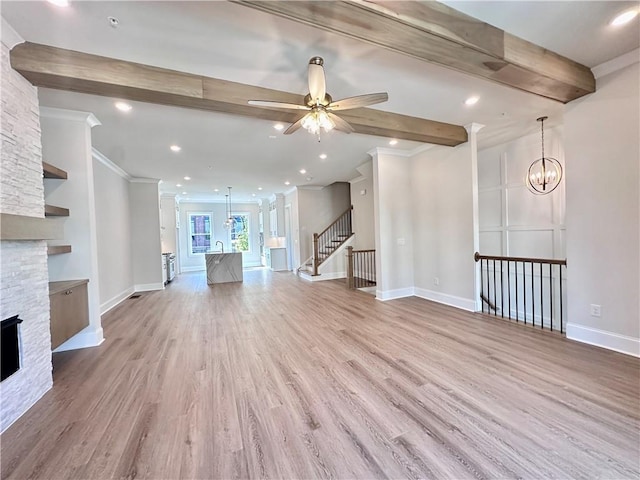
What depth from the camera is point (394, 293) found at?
17.9 ft

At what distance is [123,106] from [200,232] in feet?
30.2

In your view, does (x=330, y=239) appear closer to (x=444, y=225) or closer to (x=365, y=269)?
(x=365, y=269)

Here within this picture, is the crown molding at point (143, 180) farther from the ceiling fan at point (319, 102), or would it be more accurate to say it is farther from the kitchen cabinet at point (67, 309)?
the ceiling fan at point (319, 102)

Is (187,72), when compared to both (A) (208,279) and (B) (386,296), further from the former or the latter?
(A) (208,279)

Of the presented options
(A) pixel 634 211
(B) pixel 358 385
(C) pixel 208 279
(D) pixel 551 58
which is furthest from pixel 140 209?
(A) pixel 634 211

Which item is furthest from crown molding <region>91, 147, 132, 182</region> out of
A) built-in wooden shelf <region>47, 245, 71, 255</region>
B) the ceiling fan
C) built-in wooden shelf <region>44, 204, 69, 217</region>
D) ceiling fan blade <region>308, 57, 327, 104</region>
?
ceiling fan blade <region>308, 57, 327, 104</region>

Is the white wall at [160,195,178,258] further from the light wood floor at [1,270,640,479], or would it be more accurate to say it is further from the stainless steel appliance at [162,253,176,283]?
the light wood floor at [1,270,640,479]

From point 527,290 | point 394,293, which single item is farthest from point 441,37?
point 527,290

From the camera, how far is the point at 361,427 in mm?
1869

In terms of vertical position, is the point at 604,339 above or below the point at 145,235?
below

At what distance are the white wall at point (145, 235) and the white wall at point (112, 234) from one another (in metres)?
0.19

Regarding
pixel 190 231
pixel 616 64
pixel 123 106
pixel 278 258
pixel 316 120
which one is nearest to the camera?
pixel 316 120

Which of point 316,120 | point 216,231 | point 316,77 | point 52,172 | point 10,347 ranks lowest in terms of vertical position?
point 10,347

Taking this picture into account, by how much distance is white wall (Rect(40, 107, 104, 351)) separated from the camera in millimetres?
3207
